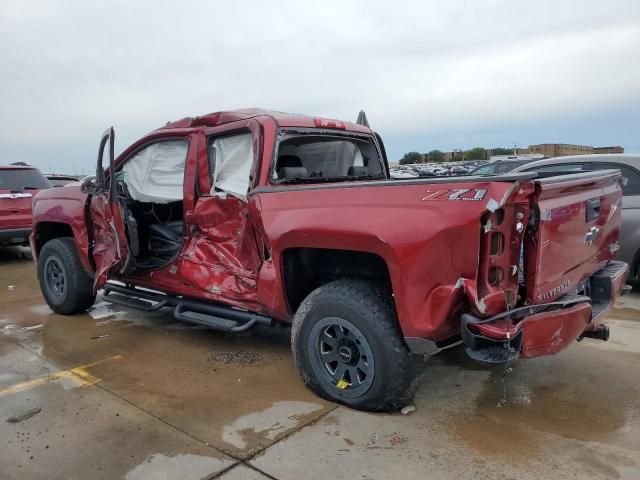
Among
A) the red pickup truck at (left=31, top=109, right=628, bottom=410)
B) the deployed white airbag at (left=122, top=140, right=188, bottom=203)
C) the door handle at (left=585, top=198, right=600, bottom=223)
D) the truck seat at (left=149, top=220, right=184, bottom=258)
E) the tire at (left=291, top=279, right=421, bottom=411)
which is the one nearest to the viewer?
the red pickup truck at (left=31, top=109, right=628, bottom=410)

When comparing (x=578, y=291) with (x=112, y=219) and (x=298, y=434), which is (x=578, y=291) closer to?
(x=298, y=434)

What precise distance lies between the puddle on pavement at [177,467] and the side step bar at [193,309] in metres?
1.26

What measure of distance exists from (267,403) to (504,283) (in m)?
1.75

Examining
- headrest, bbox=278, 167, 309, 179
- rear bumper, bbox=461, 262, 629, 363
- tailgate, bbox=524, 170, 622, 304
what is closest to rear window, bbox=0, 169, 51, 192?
headrest, bbox=278, 167, 309, 179

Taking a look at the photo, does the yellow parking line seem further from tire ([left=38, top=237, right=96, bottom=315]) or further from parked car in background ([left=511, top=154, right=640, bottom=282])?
parked car in background ([left=511, top=154, right=640, bottom=282])

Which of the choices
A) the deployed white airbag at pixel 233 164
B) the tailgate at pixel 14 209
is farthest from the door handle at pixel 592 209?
the tailgate at pixel 14 209

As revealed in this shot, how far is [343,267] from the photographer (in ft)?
11.9

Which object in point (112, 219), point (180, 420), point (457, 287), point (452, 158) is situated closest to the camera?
point (457, 287)

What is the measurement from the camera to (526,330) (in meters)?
2.79

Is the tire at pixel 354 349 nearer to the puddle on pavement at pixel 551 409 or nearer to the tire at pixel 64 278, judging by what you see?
the puddle on pavement at pixel 551 409

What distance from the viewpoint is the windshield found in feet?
13.9

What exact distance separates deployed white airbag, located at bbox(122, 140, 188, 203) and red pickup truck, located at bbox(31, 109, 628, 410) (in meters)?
0.02

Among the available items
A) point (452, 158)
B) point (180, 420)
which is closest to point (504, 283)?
point (180, 420)

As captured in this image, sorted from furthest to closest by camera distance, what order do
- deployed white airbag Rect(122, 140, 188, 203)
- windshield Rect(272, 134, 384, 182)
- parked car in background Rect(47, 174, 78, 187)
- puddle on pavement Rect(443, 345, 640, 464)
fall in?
1. parked car in background Rect(47, 174, 78, 187)
2. deployed white airbag Rect(122, 140, 188, 203)
3. windshield Rect(272, 134, 384, 182)
4. puddle on pavement Rect(443, 345, 640, 464)
